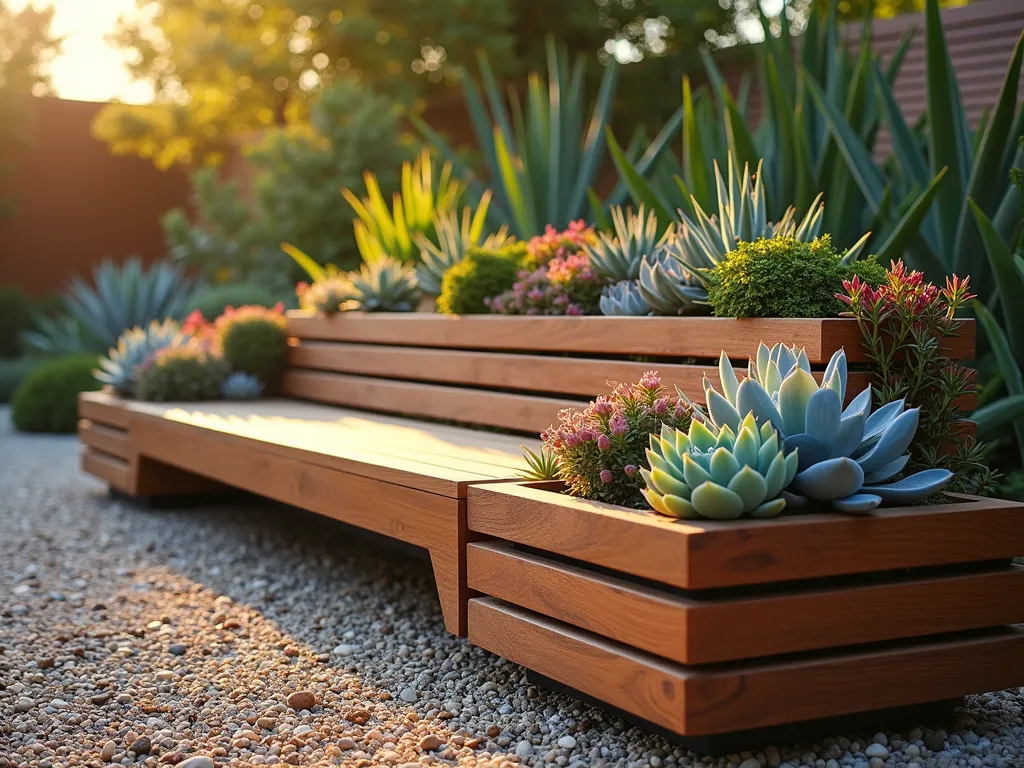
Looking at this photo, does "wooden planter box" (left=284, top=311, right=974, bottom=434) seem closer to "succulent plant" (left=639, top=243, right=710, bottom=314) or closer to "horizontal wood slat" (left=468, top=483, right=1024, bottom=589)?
"succulent plant" (left=639, top=243, right=710, bottom=314)

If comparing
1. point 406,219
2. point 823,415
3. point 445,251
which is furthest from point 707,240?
point 406,219

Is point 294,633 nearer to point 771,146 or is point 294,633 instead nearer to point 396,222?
point 771,146

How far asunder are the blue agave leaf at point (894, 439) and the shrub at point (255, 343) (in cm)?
401

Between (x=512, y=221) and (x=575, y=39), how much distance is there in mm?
7055

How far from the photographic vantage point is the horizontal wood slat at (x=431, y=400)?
376 cm

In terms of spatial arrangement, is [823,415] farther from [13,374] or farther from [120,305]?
[13,374]

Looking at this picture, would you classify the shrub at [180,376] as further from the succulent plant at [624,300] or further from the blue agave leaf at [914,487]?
the blue agave leaf at [914,487]

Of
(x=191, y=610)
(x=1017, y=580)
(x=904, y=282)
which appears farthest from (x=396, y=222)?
(x=1017, y=580)

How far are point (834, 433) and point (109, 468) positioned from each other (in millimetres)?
4285

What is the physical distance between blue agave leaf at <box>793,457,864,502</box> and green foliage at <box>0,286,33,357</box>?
40.6ft

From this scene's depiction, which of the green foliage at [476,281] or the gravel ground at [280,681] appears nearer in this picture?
the gravel ground at [280,681]

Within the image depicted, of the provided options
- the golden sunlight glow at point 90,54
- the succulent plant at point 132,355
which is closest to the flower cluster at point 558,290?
the succulent plant at point 132,355

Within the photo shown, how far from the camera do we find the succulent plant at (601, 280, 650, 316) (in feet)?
11.6

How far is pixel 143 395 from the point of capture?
18.3 feet
